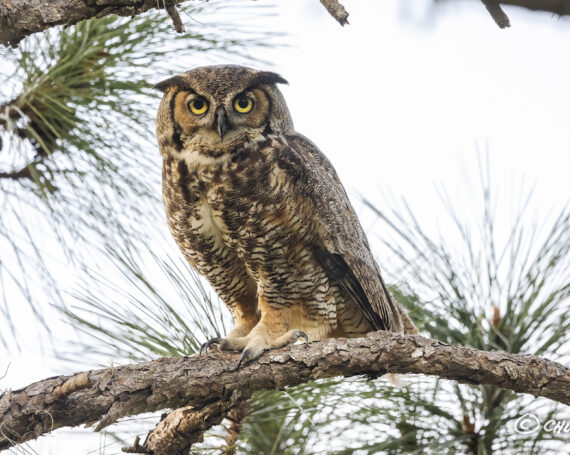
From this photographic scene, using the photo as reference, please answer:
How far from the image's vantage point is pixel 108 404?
4.23 ft

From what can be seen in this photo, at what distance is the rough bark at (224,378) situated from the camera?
1.28 metres

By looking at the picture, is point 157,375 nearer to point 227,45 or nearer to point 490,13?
point 490,13

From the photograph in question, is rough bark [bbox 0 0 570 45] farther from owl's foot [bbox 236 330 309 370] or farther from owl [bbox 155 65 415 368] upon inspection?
owl's foot [bbox 236 330 309 370]

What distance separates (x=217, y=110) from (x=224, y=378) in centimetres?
66

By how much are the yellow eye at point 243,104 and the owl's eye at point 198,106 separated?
3.1 inches

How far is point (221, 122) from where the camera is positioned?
1.62 metres

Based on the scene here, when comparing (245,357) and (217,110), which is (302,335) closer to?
(245,357)

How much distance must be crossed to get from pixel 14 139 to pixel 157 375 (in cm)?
83

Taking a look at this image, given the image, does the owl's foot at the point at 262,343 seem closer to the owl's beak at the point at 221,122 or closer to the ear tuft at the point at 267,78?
the owl's beak at the point at 221,122

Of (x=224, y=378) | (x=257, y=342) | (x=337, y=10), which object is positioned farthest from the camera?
(x=257, y=342)

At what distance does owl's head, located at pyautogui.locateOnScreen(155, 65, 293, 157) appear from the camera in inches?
65.2

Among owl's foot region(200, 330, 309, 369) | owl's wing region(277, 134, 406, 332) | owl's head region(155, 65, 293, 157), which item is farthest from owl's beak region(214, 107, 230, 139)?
owl's foot region(200, 330, 309, 369)

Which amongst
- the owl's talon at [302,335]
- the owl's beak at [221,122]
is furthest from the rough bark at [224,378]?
the owl's beak at [221,122]

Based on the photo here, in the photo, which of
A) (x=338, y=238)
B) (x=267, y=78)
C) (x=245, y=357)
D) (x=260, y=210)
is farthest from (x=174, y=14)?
(x=245, y=357)
